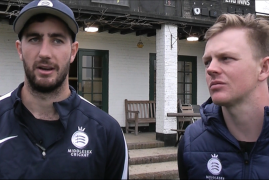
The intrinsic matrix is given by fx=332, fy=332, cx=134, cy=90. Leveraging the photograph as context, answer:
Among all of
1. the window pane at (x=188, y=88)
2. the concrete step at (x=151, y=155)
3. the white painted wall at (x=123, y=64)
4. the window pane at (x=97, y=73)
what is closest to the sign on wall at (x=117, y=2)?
the white painted wall at (x=123, y=64)

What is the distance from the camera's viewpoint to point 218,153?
196 centimetres

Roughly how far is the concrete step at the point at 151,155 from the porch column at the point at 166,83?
0.55 m

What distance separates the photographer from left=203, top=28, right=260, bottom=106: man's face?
1824mm

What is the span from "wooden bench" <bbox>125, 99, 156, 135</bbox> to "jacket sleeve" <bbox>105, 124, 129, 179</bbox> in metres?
7.10

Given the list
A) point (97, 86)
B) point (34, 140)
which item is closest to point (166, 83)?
point (97, 86)

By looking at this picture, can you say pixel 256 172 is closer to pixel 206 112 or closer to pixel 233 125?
pixel 233 125

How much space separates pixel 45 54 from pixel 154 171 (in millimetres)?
5194

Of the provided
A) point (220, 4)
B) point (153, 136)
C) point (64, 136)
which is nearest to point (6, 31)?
point (153, 136)

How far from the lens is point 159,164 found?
7320 millimetres

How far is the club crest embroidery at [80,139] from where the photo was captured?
197 cm

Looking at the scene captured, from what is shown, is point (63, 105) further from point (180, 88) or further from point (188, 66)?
point (188, 66)

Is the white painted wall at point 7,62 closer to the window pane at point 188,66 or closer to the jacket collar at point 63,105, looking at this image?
the window pane at point 188,66

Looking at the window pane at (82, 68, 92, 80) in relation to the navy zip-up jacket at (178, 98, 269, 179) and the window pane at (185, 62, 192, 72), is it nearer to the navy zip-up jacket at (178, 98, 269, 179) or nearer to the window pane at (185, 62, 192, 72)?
the window pane at (185, 62, 192, 72)

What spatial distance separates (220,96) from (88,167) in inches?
33.9
